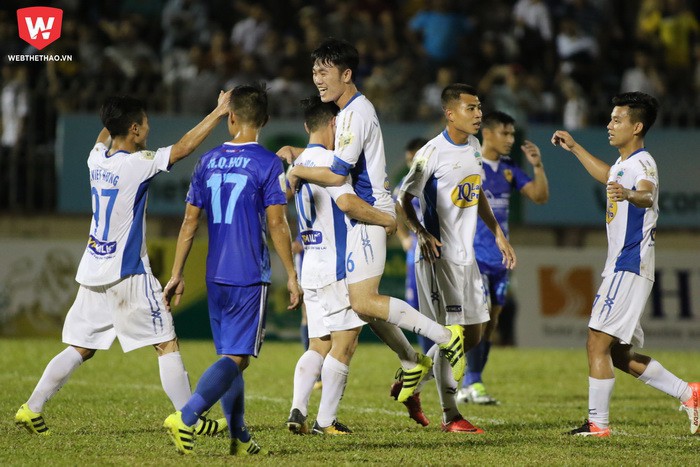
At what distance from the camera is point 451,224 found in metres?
8.68

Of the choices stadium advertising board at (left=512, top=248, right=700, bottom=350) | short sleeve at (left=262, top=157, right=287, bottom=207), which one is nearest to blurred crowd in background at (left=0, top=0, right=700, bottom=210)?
stadium advertising board at (left=512, top=248, right=700, bottom=350)

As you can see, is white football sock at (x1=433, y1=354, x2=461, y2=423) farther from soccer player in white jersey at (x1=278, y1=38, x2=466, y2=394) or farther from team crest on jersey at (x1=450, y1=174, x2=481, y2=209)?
team crest on jersey at (x1=450, y1=174, x2=481, y2=209)

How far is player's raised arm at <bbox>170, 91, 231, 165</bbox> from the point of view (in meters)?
7.41

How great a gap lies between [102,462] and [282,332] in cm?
1055

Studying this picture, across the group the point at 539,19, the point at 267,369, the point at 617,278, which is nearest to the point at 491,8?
the point at 539,19

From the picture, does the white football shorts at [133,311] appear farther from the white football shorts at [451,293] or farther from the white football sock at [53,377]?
the white football shorts at [451,293]

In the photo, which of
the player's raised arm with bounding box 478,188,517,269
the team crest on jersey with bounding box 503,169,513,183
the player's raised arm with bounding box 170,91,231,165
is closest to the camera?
the player's raised arm with bounding box 170,91,231,165

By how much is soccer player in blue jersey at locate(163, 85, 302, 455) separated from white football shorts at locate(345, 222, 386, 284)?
79 centimetres

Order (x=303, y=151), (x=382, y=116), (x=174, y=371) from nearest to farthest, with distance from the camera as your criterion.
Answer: (x=174, y=371) → (x=303, y=151) → (x=382, y=116)

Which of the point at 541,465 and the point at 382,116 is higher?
the point at 382,116

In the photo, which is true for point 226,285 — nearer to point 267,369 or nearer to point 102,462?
point 102,462

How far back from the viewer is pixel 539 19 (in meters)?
20.8

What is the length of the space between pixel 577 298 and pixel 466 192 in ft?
31.2

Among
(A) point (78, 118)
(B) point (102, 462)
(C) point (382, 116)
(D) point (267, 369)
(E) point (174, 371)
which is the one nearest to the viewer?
(B) point (102, 462)
